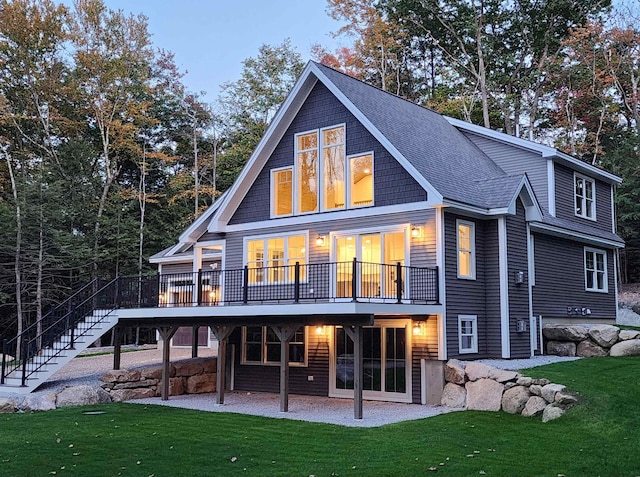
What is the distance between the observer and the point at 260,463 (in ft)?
30.1

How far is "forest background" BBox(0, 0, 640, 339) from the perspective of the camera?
102 feet

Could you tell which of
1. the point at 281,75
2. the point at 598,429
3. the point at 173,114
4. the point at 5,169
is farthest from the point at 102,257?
the point at 598,429

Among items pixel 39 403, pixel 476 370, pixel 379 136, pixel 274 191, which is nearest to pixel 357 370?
pixel 476 370

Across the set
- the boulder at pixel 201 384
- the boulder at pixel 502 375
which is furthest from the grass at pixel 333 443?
the boulder at pixel 201 384

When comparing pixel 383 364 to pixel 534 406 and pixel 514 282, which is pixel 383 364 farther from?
pixel 534 406

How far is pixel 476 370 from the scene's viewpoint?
14.0m

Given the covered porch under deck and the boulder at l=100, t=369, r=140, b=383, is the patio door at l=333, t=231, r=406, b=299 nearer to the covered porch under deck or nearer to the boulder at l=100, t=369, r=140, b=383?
the covered porch under deck

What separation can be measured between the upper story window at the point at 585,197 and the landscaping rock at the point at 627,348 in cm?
541

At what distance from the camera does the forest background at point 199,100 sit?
31219 mm

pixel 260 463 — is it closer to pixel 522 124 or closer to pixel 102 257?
pixel 102 257

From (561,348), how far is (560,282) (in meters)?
2.21

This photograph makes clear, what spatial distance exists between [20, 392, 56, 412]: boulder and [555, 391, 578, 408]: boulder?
10.5m

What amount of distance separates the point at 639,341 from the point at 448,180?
6559 mm

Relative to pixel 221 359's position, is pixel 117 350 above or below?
above
